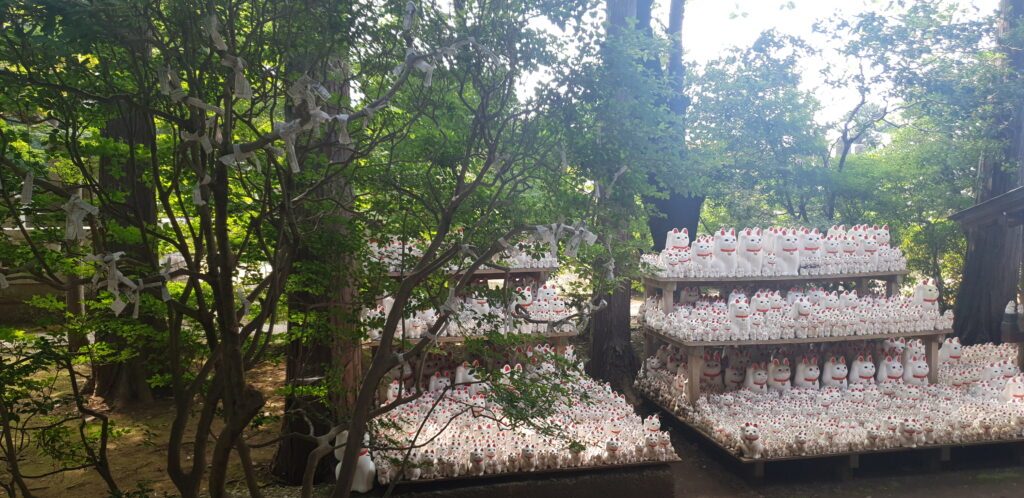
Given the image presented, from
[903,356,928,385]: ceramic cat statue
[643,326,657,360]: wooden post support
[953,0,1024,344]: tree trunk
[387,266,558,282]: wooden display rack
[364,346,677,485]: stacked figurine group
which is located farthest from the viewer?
[953,0,1024,344]: tree trunk

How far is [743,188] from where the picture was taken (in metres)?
8.72

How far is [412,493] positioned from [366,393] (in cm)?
171

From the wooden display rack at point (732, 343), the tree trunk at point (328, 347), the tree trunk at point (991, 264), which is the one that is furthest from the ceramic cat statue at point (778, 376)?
the tree trunk at point (991, 264)

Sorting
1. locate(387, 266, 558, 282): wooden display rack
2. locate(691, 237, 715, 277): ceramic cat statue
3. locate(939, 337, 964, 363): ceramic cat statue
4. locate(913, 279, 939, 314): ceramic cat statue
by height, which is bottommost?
locate(939, 337, 964, 363): ceramic cat statue

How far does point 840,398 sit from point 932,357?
150 centimetres

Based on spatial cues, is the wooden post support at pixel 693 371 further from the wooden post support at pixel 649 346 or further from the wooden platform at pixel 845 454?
the wooden post support at pixel 649 346

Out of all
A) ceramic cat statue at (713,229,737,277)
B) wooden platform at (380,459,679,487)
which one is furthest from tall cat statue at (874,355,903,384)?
wooden platform at (380,459,679,487)

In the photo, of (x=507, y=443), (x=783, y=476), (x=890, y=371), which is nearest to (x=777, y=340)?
(x=783, y=476)

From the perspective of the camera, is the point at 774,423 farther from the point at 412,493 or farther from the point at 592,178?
the point at 592,178

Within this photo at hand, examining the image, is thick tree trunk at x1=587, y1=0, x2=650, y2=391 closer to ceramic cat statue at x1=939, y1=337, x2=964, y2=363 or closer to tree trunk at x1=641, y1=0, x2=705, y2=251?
tree trunk at x1=641, y1=0, x2=705, y2=251

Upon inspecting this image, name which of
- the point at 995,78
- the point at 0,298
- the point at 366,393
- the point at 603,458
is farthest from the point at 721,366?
the point at 0,298

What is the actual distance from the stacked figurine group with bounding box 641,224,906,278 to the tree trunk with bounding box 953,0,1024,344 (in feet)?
11.3

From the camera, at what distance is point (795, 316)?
6.27 meters

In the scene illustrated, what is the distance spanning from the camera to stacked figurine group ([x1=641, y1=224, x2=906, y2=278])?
626 cm
